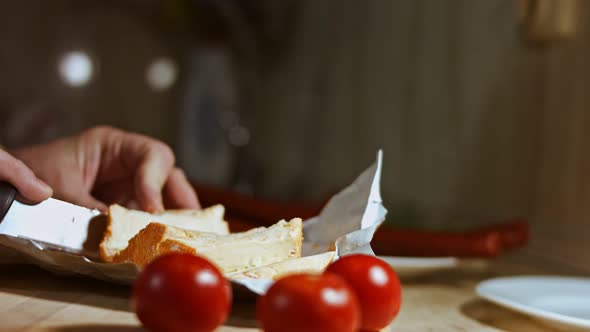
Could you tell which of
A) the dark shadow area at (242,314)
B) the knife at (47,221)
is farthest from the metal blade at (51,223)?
the dark shadow area at (242,314)

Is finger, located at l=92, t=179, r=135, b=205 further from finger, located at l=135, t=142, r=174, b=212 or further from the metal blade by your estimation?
the metal blade

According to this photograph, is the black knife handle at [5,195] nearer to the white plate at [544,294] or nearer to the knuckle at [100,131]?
the knuckle at [100,131]

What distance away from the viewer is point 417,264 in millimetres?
929

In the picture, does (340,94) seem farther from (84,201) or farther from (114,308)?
(114,308)

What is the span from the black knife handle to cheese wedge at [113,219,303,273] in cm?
13

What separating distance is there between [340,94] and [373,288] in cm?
220

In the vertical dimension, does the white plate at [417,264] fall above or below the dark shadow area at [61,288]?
below

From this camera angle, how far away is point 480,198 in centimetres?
176

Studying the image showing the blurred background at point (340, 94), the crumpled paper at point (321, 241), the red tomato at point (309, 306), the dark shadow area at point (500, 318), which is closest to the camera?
the red tomato at point (309, 306)

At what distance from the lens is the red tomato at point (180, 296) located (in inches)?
17.9

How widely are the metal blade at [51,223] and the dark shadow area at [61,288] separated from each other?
0.04 metres

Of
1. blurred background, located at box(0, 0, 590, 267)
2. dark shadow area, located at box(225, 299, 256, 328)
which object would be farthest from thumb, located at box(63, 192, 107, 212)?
blurred background, located at box(0, 0, 590, 267)

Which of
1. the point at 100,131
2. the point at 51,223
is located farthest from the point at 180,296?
the point at 100,131

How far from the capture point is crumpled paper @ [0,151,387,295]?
0.64m
